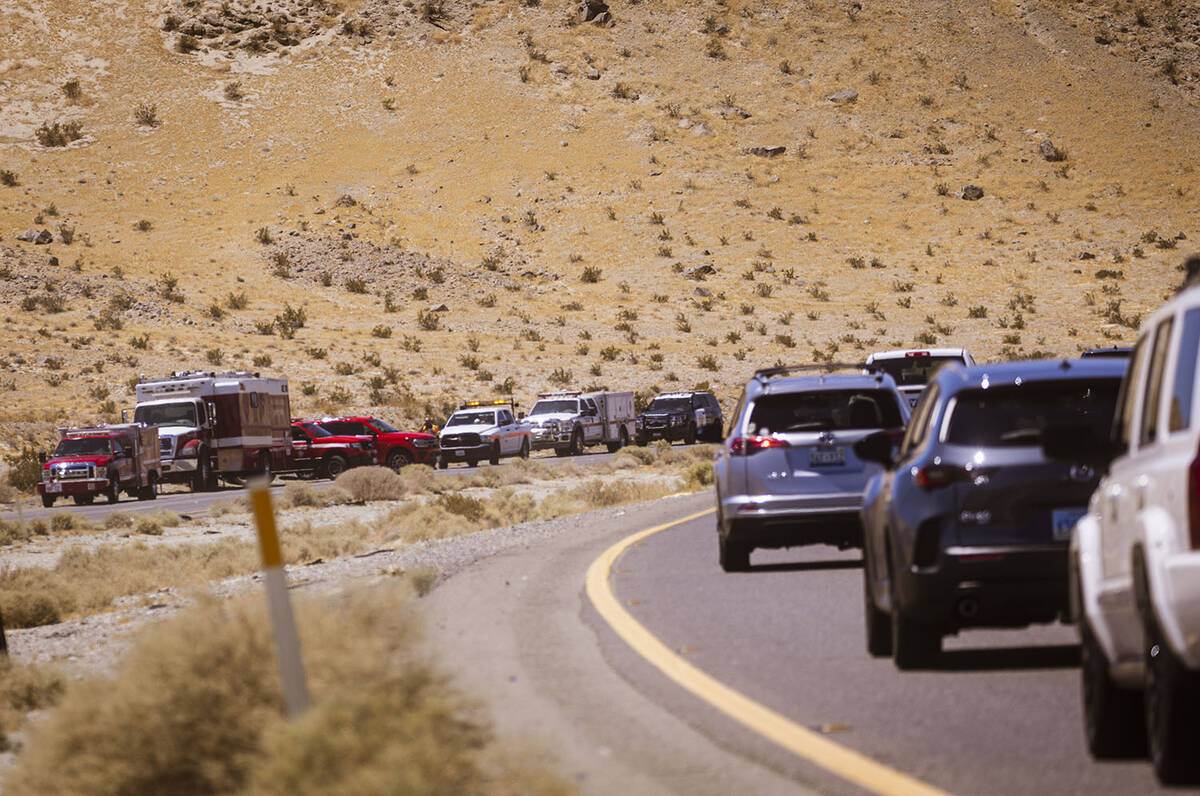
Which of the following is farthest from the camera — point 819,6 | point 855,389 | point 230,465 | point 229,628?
point 819,6

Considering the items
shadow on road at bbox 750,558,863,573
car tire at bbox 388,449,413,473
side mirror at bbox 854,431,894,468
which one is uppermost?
side mirror at bbox 854,431,894,468

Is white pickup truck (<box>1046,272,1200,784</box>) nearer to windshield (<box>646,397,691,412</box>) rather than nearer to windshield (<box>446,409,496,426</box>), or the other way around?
windshield (<box>446,409,496,426</box>)

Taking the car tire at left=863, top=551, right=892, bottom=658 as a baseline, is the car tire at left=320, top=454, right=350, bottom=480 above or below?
above

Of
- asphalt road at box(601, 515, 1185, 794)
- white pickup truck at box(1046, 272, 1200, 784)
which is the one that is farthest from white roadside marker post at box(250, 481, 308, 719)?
white pickup truck at box(1046, 272, 1200, 784)

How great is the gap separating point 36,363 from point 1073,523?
57265 mm

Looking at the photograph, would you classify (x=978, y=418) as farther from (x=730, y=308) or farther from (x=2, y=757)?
(x=730, y=308)

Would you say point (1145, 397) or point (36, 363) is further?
point (36, 363)

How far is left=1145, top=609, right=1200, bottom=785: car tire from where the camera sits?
584 cm

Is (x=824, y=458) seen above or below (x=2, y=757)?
above

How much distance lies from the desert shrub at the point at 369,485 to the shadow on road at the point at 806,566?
70.0ft

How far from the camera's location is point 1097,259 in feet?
261

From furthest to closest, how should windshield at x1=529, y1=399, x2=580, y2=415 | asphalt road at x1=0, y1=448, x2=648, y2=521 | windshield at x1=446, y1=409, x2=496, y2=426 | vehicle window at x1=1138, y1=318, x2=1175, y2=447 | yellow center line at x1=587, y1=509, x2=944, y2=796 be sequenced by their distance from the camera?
1. windshield at x1=529, y1=399, x2=580, y2=415
2. windshield at x1=446, y1=409, x2=496, y2=426
3. asphalt road at x1=0, y1=448, x2=648, y2=521
4. yellow center line at x1=587, y1=509, x2=944, y2=796
5. vehicle window at x1=1138, y1=318, x2=1175, y2=447

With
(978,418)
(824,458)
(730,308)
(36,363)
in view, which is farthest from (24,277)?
(978,418)

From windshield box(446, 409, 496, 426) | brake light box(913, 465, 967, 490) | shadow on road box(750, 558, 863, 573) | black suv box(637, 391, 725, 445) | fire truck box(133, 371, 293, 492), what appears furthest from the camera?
black suv box(637, 391, 725, 445)
